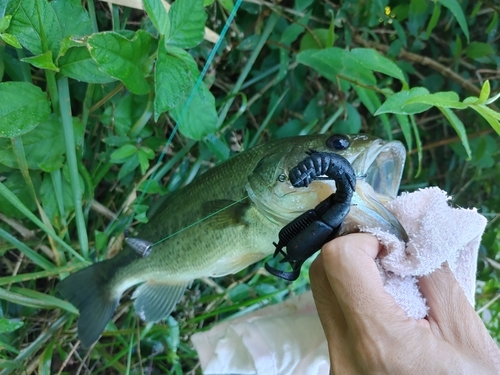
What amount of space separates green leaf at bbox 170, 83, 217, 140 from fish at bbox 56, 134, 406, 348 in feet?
0.38

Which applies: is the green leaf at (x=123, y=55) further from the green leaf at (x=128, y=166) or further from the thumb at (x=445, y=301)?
the thumb at (x=445, y=301)

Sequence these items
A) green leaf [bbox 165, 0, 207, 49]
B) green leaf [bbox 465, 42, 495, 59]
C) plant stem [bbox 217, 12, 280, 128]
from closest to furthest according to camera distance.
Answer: green leaf [bbox 165, 0, 207, 49], plant stem [bbox 217, 12, 280, 128], green leaf [bbox 465, 42, 495, 59]

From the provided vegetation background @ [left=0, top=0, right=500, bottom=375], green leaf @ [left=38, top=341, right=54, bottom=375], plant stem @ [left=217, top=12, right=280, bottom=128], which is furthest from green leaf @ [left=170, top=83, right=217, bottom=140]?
green leaf @ [left=38, top=341, right=54, bottom=375]

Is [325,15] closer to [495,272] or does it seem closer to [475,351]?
[495,272]

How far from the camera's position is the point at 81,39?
0.94m

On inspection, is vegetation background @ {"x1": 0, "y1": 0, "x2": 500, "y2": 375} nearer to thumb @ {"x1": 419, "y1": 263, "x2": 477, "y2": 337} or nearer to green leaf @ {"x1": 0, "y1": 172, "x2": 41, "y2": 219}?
green leaf @ {"x1": 0, "y1": 172, "x2": 41, "y2": 219}

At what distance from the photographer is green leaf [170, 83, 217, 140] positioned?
3.72 ft

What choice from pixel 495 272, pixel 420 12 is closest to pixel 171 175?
pixel 420 12

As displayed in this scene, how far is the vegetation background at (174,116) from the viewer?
0.98m

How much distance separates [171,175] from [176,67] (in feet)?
1.95

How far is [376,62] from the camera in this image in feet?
3.92

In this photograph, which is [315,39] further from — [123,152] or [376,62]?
[123,152]

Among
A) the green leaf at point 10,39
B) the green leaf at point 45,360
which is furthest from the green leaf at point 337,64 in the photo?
the green leaf at point 45,360

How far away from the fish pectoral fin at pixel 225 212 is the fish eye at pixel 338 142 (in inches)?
9.6
